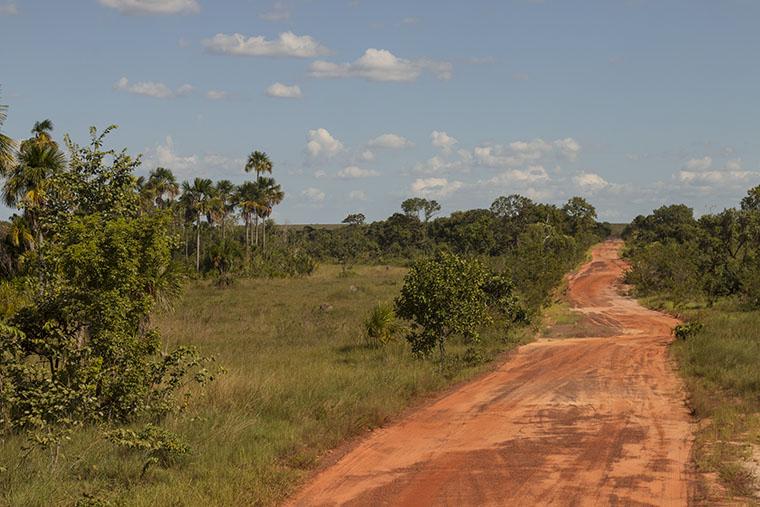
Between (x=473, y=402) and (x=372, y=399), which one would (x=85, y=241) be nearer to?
(x=372, y=399)

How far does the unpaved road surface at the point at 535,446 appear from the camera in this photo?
416 inches

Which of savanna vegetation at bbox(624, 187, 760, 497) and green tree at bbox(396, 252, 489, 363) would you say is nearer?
savanna vegetation at bbox(624, 187, 760, 497)

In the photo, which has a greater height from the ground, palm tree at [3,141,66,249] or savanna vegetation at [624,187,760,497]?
palm tree at [3,141,66,249]

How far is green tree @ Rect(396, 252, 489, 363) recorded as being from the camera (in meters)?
21.6

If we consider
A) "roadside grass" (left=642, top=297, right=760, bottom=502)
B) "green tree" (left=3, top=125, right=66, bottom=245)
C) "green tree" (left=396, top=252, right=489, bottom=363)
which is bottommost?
"roadside grass" (left=642, top=297, right=760, bottom=502)

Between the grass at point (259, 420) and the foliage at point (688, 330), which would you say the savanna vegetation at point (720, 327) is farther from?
the grass at point (259, 420)

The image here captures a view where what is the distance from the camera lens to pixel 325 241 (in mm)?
117875

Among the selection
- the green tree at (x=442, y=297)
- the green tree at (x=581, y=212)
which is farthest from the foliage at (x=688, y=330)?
the green tree at (x=581, y=212)

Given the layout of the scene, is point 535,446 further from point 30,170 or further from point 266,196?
point 266,196

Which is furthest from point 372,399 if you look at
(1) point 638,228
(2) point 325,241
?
(1) point 638,228

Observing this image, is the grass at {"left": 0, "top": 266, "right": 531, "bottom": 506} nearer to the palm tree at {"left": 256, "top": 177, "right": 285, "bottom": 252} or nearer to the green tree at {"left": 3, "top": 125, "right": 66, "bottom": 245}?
the green tree at {"left": 3, "top": 125, "right": 66, "bottom": 245}

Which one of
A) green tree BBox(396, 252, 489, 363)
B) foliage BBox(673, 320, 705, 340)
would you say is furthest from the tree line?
green tree BBox(396, 252, 489, 363)

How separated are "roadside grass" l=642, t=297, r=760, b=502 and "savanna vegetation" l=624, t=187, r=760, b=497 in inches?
0.6

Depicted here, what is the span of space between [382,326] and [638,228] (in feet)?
384
